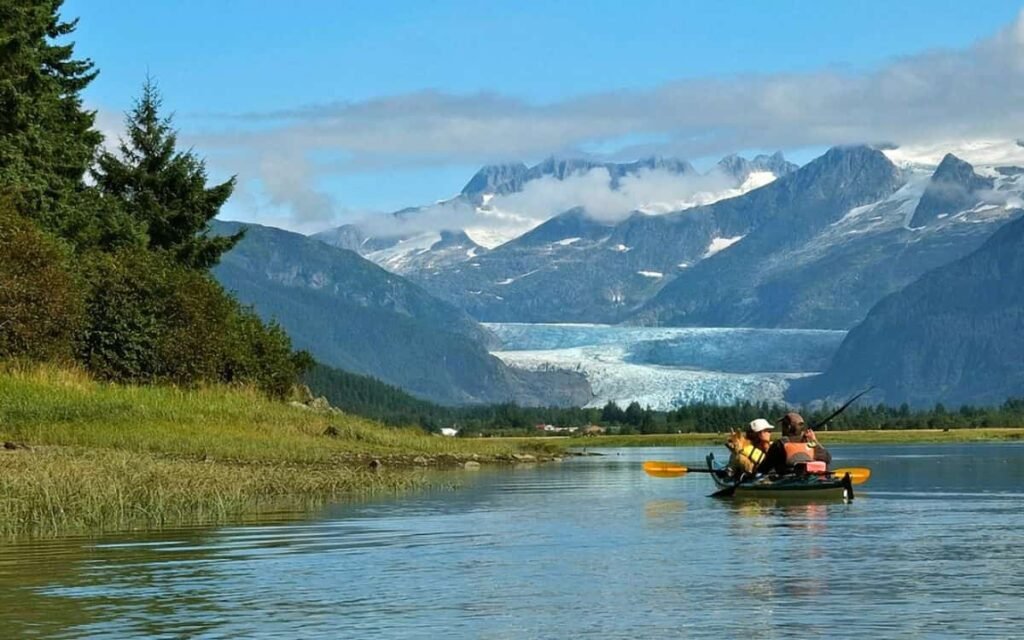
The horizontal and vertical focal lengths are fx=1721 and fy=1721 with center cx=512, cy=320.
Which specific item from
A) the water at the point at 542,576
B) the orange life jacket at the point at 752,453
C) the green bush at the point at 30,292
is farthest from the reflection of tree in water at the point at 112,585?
the green bush at the point at 30,292

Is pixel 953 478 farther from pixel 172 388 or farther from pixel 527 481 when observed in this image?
pixel 172 388

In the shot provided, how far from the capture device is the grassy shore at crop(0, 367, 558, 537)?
34.1 m

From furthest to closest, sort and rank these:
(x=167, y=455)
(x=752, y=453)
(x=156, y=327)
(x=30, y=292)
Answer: (x=156, y=327), (x=30, y=292), (x=167, y=455), (x=752, y=453)

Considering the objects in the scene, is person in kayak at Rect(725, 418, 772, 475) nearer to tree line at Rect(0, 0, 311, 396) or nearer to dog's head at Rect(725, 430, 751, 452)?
dog's head at Rect(725, 430, 751, 452)

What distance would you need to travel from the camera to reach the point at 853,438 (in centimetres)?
16262

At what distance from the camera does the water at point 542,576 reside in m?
20.2

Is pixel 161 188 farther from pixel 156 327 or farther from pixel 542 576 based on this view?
pixel 542 576

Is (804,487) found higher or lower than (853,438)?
lower

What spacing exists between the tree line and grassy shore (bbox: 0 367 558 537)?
2.70m

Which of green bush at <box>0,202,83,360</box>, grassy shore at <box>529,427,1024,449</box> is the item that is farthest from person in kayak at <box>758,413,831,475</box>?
grassy shore at <box>529,427,1024,449</box>

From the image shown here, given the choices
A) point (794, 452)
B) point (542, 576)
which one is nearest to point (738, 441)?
point (794, 452)

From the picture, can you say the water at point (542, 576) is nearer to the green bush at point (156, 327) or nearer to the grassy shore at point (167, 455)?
the grassy shore at point (167, 455)

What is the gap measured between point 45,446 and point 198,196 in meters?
43.8

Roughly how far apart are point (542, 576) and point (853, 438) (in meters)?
141
